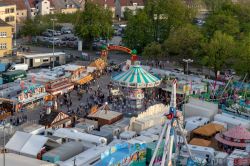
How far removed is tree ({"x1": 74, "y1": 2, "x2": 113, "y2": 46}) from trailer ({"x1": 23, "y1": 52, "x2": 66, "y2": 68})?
4.52 meters

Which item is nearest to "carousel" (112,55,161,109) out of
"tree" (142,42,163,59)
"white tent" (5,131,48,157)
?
"white tent" (5,131,48,157)

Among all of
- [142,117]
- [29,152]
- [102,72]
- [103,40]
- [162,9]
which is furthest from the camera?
[103,40]

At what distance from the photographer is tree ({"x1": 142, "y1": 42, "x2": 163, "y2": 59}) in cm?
3494

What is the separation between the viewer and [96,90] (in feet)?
97.5

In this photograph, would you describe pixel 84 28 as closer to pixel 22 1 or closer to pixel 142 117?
pixel 22 1

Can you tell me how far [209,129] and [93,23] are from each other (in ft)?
63.5

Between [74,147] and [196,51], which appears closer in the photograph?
[74,147]

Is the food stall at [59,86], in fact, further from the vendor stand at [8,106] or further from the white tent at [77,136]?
the white tent at [77,136]

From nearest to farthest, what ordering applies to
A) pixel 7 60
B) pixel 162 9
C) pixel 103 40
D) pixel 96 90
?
pixel 96 90 < pixel 7 60 < pixel 162 9 < pixel 103 40

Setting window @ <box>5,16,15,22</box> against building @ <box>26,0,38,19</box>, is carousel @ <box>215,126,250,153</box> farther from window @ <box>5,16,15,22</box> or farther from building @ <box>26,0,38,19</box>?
building @ <box>26,0,38,19</box>

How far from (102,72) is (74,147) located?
14.2m

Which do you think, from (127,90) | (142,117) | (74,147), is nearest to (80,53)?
(127,90)

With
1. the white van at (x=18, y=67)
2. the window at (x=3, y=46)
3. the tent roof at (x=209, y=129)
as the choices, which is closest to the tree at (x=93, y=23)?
the window at (x=3, y=46)

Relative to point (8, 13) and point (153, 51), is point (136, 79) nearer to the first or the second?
point (153, 51)
